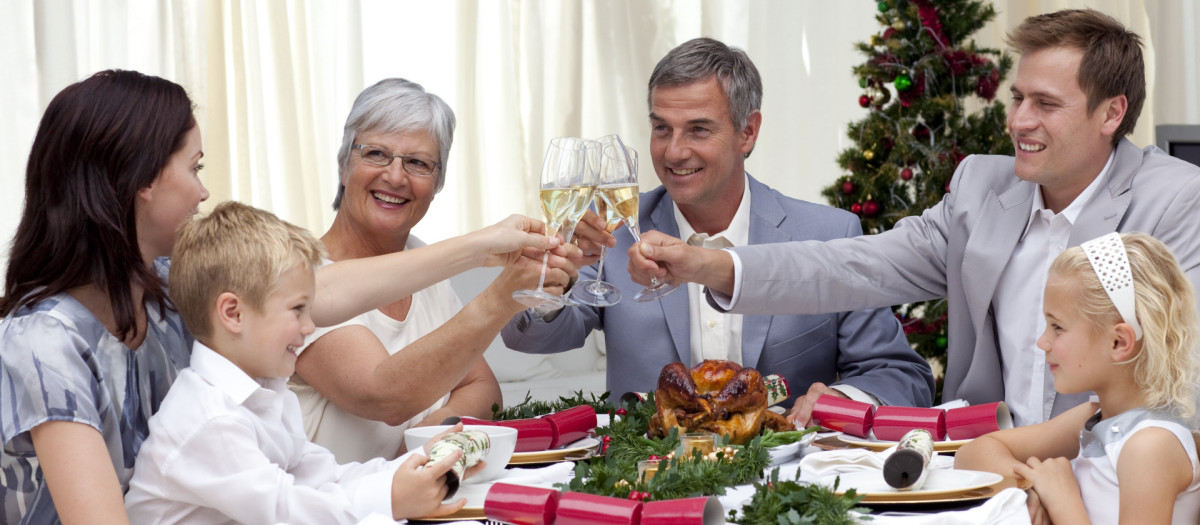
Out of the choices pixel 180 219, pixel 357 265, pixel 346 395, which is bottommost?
pixel 346 395

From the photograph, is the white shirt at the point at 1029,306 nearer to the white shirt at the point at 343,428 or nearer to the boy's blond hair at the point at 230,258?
the white shirt at the point at 343,428

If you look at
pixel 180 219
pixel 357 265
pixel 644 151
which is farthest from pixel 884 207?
pixel 180 219

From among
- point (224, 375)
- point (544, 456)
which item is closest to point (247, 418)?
point (224, 375)

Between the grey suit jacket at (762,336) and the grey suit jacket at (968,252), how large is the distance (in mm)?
140

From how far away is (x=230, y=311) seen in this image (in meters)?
1.58

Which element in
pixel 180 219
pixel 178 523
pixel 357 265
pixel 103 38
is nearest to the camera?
pixel 178 523

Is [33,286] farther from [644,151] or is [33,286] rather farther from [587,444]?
[644,151]

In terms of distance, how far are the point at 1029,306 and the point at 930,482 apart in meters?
0.92

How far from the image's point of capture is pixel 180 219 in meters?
1.73

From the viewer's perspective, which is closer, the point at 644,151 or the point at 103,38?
the point at 103,38

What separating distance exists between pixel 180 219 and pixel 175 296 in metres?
0.16

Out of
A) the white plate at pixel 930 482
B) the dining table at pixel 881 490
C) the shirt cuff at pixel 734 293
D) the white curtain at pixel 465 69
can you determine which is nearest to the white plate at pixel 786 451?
the dining table at pixel 881 490

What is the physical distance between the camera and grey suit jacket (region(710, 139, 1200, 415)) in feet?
7.33

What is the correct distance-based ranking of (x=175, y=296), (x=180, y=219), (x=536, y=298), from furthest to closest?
(x=536, y=298) < (x=180, y=219) < (x=175, y=296)
